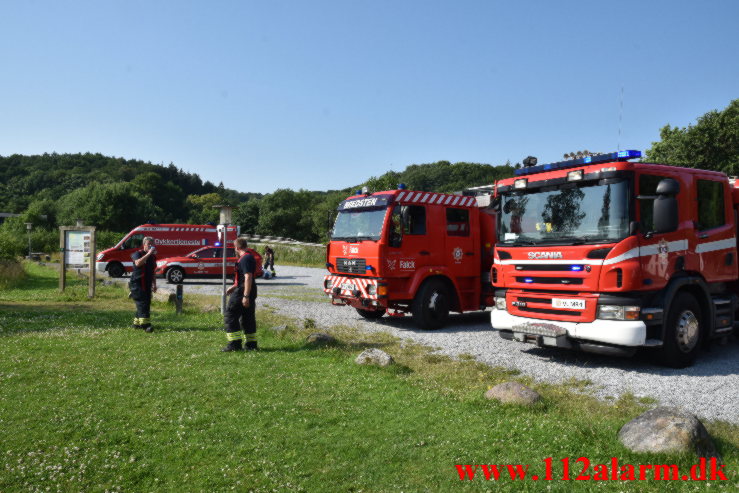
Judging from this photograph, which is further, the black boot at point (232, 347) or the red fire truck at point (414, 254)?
the red fire truck at point (414, 254)

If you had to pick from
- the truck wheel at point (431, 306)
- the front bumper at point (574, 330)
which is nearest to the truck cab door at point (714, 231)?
the front bumper at point (574, 330)

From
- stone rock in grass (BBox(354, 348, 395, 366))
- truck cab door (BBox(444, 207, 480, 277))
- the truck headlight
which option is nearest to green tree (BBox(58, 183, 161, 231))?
truck cab door (BBox(444, 207, 480, 277))

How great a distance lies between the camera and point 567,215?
7.77 meters

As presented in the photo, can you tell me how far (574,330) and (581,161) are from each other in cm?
250

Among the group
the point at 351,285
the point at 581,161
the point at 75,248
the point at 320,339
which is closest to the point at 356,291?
the point at 351,285

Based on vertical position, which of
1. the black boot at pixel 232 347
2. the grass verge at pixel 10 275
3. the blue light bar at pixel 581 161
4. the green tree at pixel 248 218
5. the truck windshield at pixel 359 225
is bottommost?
the black boot at pixel 232 347

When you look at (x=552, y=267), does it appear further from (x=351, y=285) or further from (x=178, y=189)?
(x=178, y=189)

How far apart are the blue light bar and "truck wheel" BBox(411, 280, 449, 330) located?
11.2 ft

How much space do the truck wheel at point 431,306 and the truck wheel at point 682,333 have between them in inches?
185

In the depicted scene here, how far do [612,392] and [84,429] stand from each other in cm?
582

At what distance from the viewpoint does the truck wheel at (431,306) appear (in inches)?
440

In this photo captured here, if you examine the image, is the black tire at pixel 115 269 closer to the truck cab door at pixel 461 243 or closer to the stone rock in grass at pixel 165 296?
the stone rock in grass at pixel 165 296

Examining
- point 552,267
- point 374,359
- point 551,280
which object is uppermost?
point 552,267

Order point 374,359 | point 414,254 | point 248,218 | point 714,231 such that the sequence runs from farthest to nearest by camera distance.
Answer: point 248,218 → point 414,254 → point 714,231 → point 374,359
